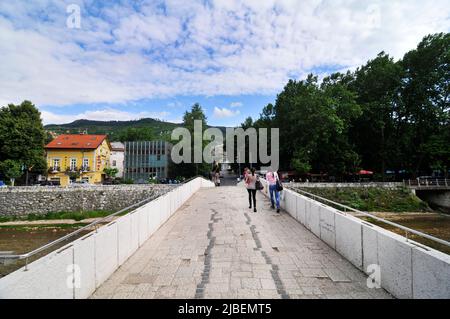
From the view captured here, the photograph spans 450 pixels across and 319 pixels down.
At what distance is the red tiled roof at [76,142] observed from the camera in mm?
47341

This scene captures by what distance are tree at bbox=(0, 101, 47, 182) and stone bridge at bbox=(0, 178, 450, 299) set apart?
1713 inches

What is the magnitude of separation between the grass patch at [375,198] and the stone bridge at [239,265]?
27794 millimetres

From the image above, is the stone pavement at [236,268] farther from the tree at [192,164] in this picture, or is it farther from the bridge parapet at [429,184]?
the tree at [192,164]

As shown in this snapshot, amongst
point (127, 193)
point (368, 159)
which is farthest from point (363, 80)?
point (127, 193)

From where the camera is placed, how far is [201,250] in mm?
6238

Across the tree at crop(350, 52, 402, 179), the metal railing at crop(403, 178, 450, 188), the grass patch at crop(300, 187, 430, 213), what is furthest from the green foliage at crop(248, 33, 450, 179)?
the grass patch at crop(300, 187, 430, 213)

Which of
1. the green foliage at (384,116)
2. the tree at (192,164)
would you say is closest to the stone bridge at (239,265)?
the green foliage at (384,116)

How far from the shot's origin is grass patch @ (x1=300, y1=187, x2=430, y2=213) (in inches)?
1244

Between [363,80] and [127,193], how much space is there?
39.7 meters

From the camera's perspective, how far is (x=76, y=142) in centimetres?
4909

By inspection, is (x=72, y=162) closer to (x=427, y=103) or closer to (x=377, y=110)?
(x=377, y=110)

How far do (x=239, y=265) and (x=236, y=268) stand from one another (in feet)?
0.57

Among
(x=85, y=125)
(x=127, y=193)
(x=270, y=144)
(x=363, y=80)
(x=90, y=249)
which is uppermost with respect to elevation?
(x=85, y=125)
